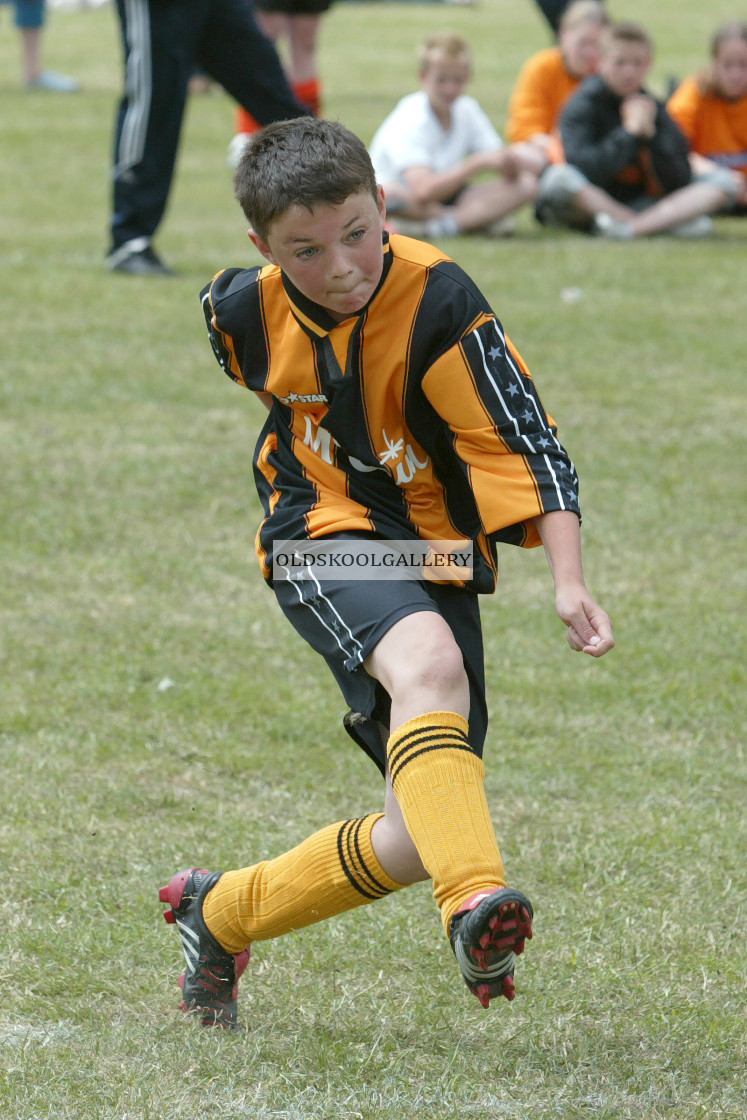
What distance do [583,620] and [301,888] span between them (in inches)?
26.9

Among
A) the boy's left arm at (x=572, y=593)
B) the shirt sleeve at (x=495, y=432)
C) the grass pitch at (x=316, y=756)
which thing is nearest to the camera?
the boy's left arm at (x=572, y=593)

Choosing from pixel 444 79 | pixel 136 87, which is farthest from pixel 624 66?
pixel 136 87

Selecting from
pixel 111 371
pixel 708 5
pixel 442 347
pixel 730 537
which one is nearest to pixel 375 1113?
pixel 442 347

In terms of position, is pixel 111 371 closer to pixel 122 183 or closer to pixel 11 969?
pixel 122 183

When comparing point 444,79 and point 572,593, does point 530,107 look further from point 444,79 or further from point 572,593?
point 572,593

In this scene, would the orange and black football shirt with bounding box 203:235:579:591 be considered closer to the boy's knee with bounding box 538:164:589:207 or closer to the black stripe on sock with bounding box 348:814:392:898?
the black stripe on sock with bounding box 348:814:392:898

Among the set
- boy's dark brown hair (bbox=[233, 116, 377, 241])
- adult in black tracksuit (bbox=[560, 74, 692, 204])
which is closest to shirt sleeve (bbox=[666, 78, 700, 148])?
adult in black tracksuit (bbox=[560, 74, 692, 204])

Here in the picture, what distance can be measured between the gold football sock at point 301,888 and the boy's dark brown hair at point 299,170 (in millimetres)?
1000

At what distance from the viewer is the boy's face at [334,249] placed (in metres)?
2.33

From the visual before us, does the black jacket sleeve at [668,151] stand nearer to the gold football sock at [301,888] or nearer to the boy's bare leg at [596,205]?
the boy's bare leg at [596,205]

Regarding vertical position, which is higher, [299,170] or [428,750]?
[299,170]

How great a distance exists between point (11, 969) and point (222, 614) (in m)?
1.84

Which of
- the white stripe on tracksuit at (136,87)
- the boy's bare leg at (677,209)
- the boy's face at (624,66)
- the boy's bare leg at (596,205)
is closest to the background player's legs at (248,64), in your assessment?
the white stripe on tracksuit at (136,87)

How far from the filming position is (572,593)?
7.44 feet
